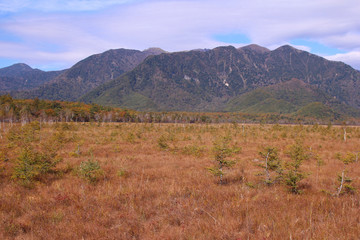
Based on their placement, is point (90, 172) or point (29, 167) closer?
point (29, 167)

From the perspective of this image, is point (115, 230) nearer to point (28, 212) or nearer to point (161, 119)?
point (28, 212)

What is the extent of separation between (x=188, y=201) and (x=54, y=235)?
3549mm

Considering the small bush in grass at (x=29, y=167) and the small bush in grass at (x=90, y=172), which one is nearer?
the small bush in grass at (x=29, y=167)

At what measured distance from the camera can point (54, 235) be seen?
4.41 metres

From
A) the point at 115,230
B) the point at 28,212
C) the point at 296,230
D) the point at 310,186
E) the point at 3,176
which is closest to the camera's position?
the point at 296,230

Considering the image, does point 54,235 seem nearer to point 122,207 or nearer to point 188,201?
point 122,207

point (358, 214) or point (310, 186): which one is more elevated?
point (358, 214)

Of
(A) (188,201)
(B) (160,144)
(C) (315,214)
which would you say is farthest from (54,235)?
(B) (160,144)

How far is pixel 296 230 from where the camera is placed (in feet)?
13.9

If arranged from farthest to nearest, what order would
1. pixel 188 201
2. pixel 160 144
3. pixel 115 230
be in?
pixel 160 144
pixel 188 201
pixel 115 230

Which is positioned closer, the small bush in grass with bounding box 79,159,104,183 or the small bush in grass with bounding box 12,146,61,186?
the small bush in grass with bounding box 12,146,61,186

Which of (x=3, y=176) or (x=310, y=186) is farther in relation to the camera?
(x=3, y=176)

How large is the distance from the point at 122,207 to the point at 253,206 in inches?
152

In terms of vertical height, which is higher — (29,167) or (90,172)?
(29,167)
